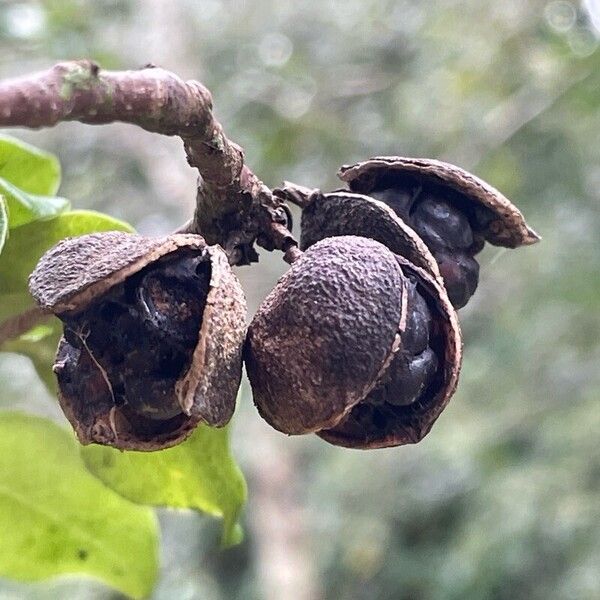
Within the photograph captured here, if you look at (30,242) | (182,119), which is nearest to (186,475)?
(30,242)

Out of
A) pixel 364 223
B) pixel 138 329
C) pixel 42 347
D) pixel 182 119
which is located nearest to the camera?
pixel 182 119

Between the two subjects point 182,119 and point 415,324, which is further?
point 415,324

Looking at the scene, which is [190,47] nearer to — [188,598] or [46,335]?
[188,598]

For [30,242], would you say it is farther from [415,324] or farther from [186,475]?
[415,324]

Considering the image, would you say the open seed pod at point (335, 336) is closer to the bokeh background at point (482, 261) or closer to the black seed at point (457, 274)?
the black seed at point (457, 274)

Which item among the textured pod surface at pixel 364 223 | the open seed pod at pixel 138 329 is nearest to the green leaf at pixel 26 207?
the open seed pod at pixel 138 329

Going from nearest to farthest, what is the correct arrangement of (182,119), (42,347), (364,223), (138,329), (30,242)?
(182,119) < (138,329) < (364,223) < (30,242) < (42,347)

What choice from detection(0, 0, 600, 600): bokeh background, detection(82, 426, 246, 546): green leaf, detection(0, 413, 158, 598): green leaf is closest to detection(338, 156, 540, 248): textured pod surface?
detection(82, 426, 246, 546): green leaf

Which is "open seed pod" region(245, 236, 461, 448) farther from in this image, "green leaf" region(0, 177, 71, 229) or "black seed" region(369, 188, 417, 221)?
"green leaf" region(0, 177, 71, 229)

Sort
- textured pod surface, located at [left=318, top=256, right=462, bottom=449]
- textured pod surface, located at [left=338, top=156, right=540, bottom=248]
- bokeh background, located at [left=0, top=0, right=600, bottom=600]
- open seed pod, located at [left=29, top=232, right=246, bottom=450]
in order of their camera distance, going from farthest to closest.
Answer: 1. bokeh background, located at [left=0, top=0, right=600, bottom=600]
2. textured pod surface, located at [left=338, top=156, right=540, bottom=248]
3. textured pod surface, located at [left=318, top=256, right=462, bottom=449]
4. open seed pod, located at [left=29, top=232, right=246, bottom=450]
